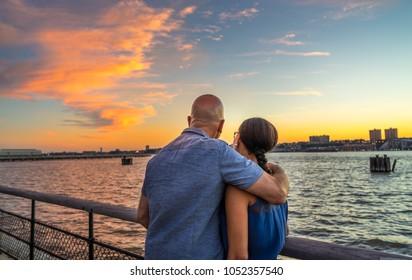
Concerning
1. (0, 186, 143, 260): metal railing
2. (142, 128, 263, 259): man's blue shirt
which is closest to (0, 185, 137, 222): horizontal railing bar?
(0, 186, 143, 260): metal railing

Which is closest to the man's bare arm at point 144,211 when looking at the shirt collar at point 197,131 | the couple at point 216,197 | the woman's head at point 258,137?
the couple at point 216,197

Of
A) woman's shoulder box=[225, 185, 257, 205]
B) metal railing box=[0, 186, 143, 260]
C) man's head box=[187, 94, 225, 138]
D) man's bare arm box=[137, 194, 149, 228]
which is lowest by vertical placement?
metal railing box=[0, 186, 143, 260]

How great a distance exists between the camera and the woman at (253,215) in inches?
60.9

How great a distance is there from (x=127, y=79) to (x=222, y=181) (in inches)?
351

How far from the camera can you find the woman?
1548mm

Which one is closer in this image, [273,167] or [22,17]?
[273,167]

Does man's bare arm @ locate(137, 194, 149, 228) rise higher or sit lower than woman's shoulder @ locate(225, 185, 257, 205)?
lower

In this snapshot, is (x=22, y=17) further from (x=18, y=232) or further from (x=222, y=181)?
(x=222, y=181)

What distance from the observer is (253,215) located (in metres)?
1.57

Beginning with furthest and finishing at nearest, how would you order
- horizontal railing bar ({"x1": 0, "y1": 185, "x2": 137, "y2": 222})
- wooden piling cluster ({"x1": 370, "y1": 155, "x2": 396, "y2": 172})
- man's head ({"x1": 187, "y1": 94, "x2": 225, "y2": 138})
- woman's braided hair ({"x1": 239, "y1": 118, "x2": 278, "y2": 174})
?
wooden piling cluster ({"x1": 370, "y1": 155, "x2": 396, "y2": 172}), horizontal railing bar ({"x1": 0, "y1": 185, "x2": 137, "y2": 222}), man's head ({"x1": 187, "y1": 94, "x2": 225, "y2": 138}), woman's braided hair ({"x1": 239, "y1": 118, "x2": 278, "y2": 174})

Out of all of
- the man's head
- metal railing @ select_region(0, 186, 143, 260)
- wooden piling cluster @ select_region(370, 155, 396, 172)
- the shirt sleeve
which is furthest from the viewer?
wooden piling cluster @ select_region(370, 155, 396, 172)

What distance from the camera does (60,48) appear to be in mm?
7340

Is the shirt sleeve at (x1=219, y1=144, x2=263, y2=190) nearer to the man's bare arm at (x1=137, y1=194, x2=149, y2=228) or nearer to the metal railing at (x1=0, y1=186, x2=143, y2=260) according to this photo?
the man's bare arm at (x1=137, y1=194, x2=149, y2=228)
